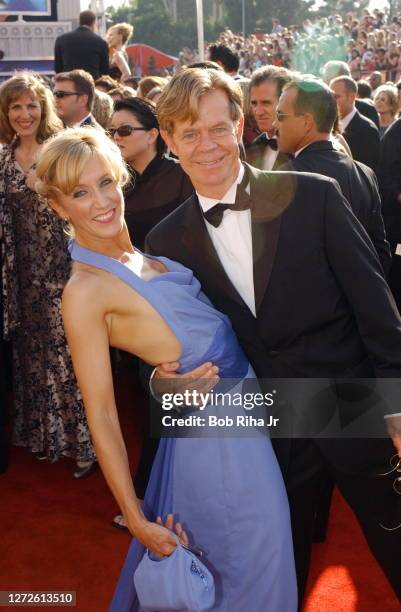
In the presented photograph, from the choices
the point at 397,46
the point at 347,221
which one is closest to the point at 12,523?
the point at 347,221

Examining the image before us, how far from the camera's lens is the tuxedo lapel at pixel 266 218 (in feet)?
7.31

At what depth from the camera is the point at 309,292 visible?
223cm

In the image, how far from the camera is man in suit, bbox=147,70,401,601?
2211 millimetres

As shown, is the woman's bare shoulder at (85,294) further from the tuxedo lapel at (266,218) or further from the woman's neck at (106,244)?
the tuxedo lapel at (266,218)

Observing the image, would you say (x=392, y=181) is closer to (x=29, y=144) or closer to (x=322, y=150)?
(x=322, y=150)

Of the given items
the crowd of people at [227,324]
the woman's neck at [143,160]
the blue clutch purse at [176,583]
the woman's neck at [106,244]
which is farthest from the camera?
the woman's neck at [143,160]

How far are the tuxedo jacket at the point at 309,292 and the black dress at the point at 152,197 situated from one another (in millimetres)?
1828

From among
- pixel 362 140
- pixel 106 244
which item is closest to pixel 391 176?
pixel 362 140

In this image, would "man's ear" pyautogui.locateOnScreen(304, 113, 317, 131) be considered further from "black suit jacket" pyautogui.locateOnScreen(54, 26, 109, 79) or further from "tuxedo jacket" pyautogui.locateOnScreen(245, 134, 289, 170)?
"black suit jacket" pyautogui.locateOnScreen(54, 26, 109, 79)

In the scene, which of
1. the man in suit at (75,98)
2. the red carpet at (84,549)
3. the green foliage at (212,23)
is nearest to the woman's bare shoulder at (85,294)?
the red carpet at (84,549)

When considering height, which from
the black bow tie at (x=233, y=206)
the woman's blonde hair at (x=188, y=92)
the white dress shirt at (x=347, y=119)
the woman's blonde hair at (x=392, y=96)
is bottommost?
the woman's blonde hair at (x=392, y=96)

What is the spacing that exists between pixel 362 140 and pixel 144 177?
8.31ft

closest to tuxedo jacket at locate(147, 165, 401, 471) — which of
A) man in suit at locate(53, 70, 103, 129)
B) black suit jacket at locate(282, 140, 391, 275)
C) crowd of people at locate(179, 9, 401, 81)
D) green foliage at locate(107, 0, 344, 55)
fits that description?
black suit jacket at locate(282, 140, 391, 275)

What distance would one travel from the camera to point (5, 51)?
37.0 feet
